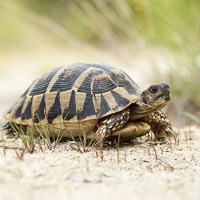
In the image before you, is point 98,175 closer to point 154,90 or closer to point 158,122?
point 154,90

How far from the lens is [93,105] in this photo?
242cm

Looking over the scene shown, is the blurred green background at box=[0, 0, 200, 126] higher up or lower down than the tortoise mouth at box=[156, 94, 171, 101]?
higher up

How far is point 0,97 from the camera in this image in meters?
7.41

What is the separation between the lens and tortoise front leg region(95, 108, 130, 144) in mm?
2305

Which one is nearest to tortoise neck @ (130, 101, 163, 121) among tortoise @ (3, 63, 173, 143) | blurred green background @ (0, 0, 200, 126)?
tortoise @ (3, 63, 173, 143)

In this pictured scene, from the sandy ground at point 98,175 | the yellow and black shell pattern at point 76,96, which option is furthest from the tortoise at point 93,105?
the sandy ground at point 98,175

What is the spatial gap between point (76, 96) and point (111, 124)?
15.6 inches

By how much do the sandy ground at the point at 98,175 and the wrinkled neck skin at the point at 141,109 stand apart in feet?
1.25

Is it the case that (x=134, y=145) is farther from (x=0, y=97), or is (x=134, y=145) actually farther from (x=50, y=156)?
(x=0, y=97)

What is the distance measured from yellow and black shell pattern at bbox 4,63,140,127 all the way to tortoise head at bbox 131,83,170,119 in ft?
0.25

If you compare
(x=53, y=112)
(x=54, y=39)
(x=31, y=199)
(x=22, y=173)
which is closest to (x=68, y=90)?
(x=53, y=112)

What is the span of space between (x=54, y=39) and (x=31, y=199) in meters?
18.6

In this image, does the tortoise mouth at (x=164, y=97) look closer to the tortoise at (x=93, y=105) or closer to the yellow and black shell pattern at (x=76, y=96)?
the tortoise at (x=93, y=105)

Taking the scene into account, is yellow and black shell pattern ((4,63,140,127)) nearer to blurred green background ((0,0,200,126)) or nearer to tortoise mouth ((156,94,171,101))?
tortoise mouth ((156,94,171,101))
